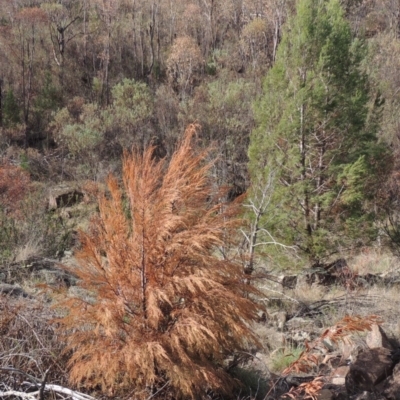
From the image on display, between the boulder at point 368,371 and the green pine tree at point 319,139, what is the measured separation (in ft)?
14.0

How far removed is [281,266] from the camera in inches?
358

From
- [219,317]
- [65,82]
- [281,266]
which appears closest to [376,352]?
[219,317]

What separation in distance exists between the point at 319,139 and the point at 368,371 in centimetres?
559

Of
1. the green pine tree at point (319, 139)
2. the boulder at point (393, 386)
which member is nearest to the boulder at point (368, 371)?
the boulder at point (393, 386)

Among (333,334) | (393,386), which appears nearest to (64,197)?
(393,386)

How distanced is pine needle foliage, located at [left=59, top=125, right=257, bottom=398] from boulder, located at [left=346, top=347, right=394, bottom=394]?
4.65ft

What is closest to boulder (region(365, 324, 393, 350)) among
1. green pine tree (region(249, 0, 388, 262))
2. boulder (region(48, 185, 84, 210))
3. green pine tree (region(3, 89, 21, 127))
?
green pine tree (region(249, 0, 388, 262))

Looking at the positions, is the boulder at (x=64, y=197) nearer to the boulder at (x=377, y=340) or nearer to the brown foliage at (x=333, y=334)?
the boulder at (x=377, y=340)

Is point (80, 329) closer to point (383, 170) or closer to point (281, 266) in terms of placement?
point (281, 266)

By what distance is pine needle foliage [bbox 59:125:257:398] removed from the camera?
337 cm

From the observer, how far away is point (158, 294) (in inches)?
132

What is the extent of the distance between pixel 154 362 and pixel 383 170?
836 centimetres

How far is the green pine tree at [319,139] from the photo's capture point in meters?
8.82

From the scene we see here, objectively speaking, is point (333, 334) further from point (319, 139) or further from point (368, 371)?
point (319, 139)
